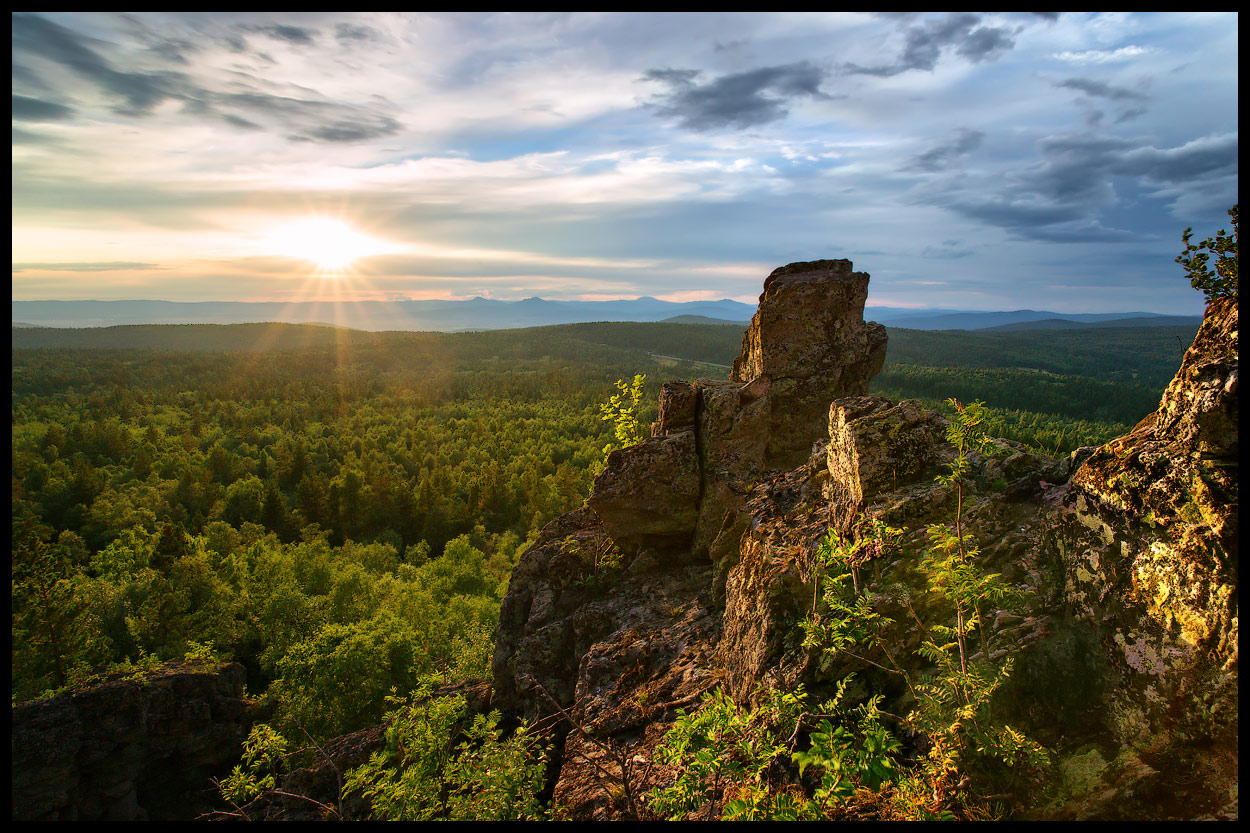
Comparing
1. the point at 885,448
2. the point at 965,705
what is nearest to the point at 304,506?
the point at 885,448

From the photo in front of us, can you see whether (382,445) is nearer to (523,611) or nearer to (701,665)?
(523,611)

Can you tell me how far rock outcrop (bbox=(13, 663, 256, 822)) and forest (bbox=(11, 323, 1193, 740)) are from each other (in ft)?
8.63

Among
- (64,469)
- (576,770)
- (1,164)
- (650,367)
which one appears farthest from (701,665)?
(650,367)

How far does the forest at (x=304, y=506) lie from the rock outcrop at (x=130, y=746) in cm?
263

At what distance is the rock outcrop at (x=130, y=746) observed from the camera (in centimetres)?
1848

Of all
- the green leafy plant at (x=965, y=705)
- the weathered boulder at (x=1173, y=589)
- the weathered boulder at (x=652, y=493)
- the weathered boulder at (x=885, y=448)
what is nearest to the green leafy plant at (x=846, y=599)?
the green leafy plant at (x=965, y=705)

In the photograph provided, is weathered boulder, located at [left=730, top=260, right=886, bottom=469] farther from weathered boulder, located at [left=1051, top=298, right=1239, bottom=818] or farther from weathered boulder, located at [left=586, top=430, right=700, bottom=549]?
weathered boulder, located at [left=1051, top=298, right=1239, bottom=818]

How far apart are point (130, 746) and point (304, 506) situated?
4040cm

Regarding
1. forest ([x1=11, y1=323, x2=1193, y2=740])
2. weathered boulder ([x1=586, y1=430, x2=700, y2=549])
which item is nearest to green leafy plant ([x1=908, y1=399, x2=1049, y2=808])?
forest ([x1=11, y1=323, x2=1193, y2=740])

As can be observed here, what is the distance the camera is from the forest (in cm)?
2675

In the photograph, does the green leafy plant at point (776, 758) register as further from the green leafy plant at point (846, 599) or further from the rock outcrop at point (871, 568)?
the rock outcrop at point (871, 568)

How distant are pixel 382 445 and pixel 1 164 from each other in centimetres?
8557

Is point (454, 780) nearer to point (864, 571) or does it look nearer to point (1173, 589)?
point (864, 571)

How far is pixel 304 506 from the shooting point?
188 ft
